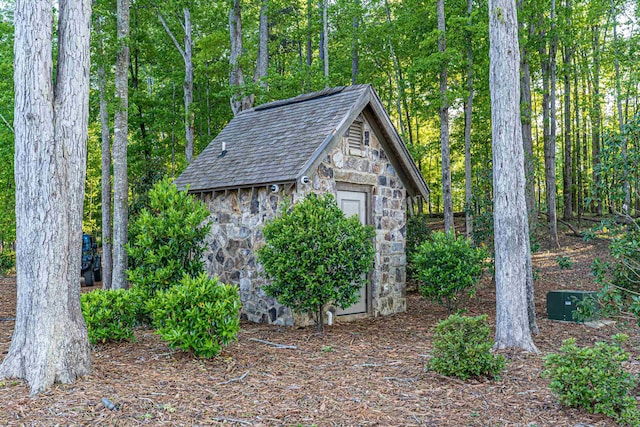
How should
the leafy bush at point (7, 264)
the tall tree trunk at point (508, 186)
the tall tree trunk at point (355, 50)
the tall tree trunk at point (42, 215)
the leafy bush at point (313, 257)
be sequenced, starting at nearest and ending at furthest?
the tall tree trunk at point (42, 215), the tall tree trunk at point (508, 186), the leafy bush at point (313, 257), the leafy bush at point (7, 264), the tall tree trunk at point (355, 50)

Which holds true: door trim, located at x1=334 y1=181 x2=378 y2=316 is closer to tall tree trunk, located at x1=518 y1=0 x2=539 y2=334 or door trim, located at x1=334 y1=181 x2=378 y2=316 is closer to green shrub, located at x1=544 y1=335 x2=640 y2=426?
tall tree trunk, located at x1=518 y1=0 x2=539 y2=334

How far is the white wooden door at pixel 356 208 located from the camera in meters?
10.2

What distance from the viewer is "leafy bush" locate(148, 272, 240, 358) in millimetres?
6309

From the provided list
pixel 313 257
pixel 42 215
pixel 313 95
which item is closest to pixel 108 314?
pixel 42 215

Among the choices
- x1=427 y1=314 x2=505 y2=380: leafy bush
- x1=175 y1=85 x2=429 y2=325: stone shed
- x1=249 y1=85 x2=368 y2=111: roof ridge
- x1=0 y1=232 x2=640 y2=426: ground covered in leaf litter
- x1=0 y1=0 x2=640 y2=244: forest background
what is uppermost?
x1=0 y1=0 x2=640 y2=244: forest background

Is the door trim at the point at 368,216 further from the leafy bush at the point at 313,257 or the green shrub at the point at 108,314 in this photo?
the green shrub at the point at 108,314

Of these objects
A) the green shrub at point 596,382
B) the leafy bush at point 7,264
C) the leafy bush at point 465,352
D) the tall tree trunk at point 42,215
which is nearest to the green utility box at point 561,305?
the leafy bush at point 465,352

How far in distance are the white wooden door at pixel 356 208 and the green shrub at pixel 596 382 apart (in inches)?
213

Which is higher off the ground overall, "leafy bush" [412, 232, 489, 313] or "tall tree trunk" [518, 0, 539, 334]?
"tall tree trunk" [518, 0, 539, 334]

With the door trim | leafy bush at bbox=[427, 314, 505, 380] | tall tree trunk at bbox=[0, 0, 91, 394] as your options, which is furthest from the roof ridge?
tall tree trunk at bbox=[0, 0, 91, 394]

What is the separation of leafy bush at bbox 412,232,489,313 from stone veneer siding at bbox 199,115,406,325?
38.4 inches

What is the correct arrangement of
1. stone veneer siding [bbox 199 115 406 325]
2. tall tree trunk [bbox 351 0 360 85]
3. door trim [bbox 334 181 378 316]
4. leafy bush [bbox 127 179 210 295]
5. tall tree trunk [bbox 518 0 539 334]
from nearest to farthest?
leafy bush [bbox 127 179 210 295]
stone veneer siding [bbox 199 115 406 325]
door trim [bbox 334 181 378 316]
tall tree trunk [bbox 518 0 539 334]
tall tree trunk [bbox 351 0 360 85]

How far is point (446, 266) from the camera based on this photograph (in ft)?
32.3

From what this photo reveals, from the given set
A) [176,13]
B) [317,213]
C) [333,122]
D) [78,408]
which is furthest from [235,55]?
[78,408]
